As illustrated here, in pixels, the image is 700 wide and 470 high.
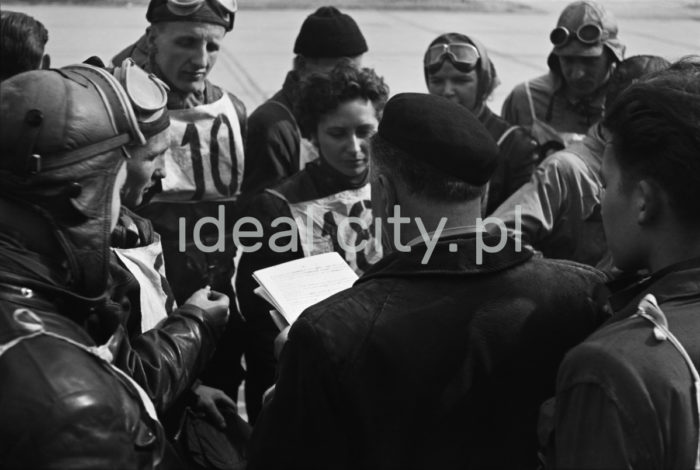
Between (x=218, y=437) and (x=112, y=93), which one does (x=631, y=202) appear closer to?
(x=112, y=93)

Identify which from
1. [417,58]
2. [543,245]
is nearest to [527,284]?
[543,245]

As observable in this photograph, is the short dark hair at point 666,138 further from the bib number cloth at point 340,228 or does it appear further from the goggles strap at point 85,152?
the bib number cloth at point 340,228

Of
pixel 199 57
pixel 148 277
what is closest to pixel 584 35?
pixel 199 57

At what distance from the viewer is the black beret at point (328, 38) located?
18.4ft

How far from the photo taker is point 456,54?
583 cm

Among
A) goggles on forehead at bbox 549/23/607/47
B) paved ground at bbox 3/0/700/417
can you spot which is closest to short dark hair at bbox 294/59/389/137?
goggles on forehead at bbox 549/23/607/47

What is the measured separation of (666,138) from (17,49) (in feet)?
9.68

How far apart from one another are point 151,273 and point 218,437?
61 centimetres

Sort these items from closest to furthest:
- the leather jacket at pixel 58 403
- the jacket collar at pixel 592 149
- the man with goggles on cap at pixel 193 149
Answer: the leather jacket at pixel 58 403 → the jacket collar at pixel 592 149 → the man with goggles on cap at pixel 193 149

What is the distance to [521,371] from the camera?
2.63 meters

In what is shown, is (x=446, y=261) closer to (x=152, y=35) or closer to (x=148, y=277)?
(x=148, y=277)

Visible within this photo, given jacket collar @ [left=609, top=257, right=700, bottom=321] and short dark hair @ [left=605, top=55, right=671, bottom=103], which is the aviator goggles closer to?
jacket collar @ [left=609, top=257, right=700, bottom=321]

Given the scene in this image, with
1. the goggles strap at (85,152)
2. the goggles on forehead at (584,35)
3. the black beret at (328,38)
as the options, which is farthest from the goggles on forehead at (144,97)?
the goggles on forehead at (584,35)

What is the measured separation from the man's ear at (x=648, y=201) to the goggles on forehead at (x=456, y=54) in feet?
12.0
